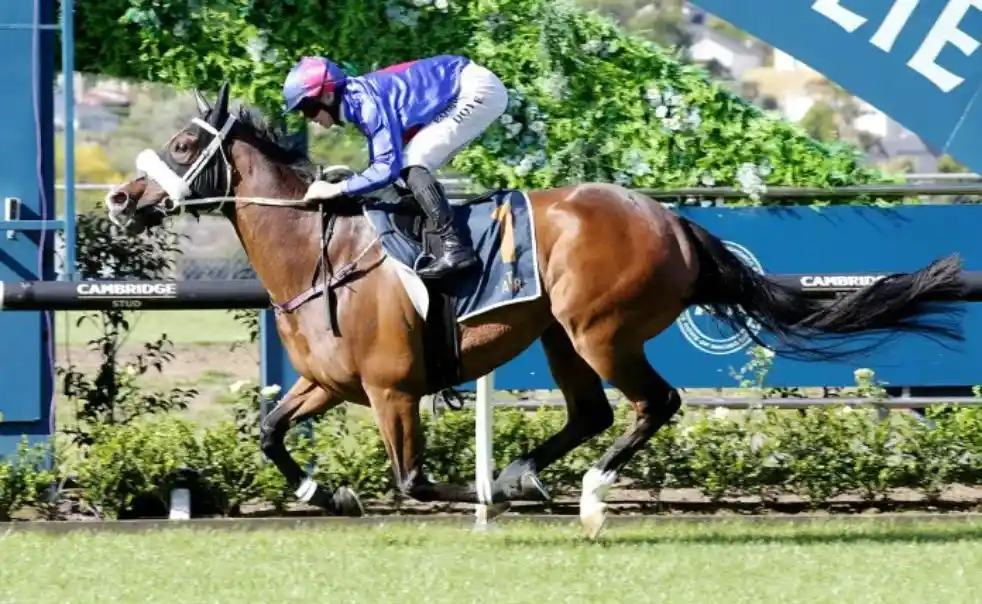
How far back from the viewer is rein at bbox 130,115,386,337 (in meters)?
6.55

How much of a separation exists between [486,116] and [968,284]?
215 cm

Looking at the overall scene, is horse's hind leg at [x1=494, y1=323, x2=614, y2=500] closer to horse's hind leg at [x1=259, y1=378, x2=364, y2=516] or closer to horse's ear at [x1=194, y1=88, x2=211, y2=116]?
horse's hind leg at [x1=259, y1=378, x2=364, y2=516]

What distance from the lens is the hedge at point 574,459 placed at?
7426mm

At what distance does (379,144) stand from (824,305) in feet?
6.49

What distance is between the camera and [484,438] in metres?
7.10

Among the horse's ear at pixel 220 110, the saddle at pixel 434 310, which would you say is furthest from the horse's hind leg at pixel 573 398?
the horse's ear at pixel 220 110

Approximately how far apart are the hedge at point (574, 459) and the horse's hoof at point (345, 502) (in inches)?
31.5

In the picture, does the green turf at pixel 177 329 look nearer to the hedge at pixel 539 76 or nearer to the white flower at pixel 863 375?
the hedge at pixel 539 76

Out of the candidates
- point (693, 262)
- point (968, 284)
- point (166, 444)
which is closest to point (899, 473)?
point (968, 284)

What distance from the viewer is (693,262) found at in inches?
262

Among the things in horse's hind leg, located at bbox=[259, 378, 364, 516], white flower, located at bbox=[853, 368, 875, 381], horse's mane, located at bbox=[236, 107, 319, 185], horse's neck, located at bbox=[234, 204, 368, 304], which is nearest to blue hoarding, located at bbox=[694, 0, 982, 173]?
white flower, located at bbox=[853, 368, 875, 381]

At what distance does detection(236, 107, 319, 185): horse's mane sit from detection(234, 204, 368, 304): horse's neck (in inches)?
9.0

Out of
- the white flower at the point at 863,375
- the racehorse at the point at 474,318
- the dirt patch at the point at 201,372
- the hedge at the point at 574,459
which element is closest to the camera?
the racehorse at the point at 474,318

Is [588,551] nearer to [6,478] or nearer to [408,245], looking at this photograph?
[408,245]
